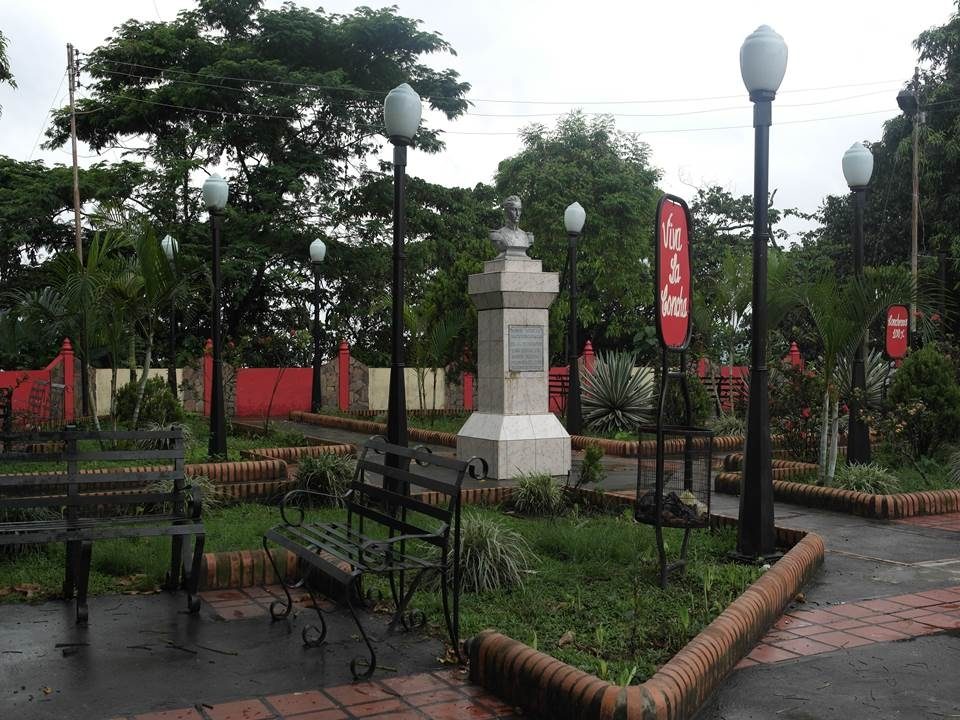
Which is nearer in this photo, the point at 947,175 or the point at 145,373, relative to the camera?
the point at 145,373

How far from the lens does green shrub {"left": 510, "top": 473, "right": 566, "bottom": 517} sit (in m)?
8.20

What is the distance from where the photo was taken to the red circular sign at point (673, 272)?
541 cm

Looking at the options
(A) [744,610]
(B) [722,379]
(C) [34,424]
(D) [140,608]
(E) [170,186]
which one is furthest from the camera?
(E) [170,186]

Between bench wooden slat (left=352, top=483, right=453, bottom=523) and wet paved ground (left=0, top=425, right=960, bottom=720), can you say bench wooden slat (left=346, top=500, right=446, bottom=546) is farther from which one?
wet paved ground (left=0, top=425, right=960, bottom=720)

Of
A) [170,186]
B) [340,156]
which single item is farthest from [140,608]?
[340,156]

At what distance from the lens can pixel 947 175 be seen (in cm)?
2828

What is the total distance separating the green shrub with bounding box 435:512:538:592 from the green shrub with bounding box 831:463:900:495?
4.45m

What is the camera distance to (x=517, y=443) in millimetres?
10562

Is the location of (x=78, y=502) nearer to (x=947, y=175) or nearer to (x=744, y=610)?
(x=744, y=610)

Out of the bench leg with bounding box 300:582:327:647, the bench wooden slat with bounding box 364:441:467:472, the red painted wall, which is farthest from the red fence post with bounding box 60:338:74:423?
the bench leg with bounding box 300:582:327:647

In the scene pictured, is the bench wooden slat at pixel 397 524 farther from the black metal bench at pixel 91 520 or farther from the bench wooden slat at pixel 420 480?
the black metal bench at pixel 91 520

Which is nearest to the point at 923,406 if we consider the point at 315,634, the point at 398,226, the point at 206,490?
the point at 398,226

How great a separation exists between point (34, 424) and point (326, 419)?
7162 millimetres

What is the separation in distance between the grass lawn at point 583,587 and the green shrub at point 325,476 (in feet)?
3.89
